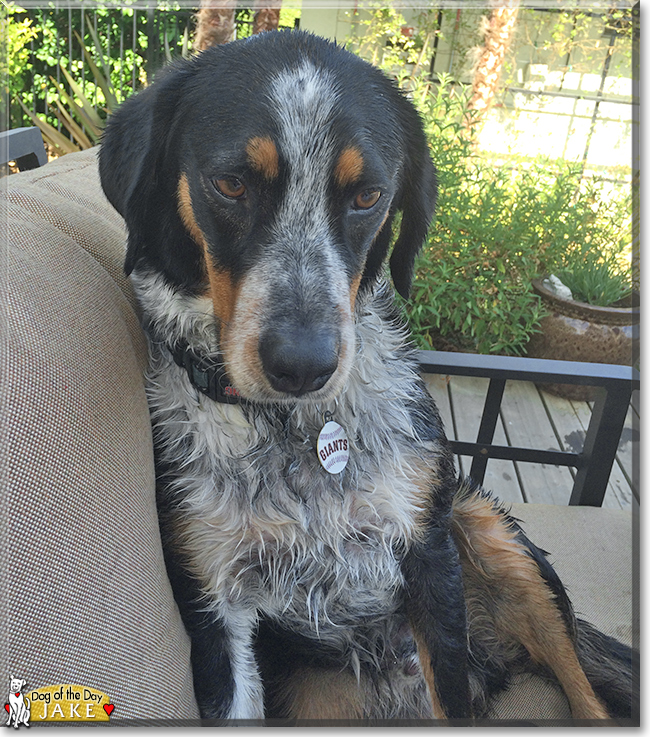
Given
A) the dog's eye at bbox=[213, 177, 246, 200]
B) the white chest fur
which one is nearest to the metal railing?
the white chest fur

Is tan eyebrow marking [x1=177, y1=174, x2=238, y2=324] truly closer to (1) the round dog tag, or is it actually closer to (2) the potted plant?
(1) the round dog tag

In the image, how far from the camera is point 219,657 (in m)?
1.40

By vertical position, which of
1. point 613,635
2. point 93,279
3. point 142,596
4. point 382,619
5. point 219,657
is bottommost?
point 613,635

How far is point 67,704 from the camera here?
0.90 m

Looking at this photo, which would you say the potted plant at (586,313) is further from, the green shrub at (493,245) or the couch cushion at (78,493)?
the couch cushion at (78,493)

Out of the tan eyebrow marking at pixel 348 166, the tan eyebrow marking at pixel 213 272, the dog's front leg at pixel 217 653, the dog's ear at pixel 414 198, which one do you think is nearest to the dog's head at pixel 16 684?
the dog's front leg at pixel 217 653

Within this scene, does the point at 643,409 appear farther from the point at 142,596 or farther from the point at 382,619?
the point at 142,596

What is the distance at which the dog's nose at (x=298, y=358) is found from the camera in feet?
4.00

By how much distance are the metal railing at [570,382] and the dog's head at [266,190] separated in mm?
662

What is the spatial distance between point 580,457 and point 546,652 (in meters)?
0.78

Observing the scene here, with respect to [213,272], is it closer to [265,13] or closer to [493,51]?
[265,13]

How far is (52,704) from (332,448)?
79 cm

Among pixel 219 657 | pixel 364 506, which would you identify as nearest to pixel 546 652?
pixel 364 506

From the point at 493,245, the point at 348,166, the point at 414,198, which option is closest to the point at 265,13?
the point at 493,245
